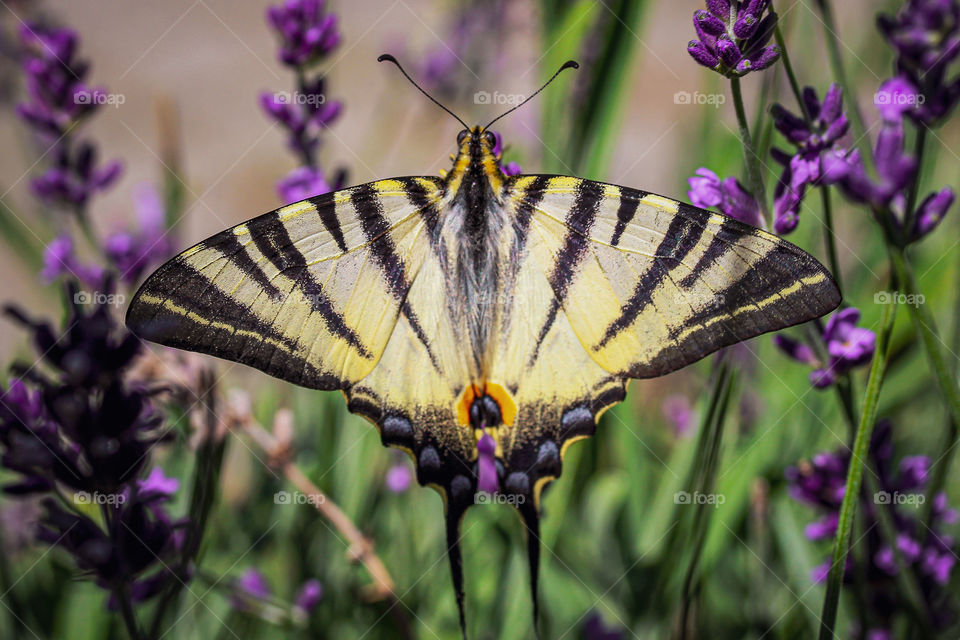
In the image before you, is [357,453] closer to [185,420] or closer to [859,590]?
[185,420]

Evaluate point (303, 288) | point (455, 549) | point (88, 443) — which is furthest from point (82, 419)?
point (455, 549)

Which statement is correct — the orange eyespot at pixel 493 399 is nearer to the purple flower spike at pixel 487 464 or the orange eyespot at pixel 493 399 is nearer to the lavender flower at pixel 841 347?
the purple flower spike at pixel 487 464

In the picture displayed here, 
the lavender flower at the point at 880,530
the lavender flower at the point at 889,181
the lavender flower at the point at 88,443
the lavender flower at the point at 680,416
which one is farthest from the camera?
the lavender flower at the point at 680,416

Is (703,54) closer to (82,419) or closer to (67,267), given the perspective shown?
(82,419)

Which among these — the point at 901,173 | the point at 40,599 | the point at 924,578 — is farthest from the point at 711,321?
the point at 40,599

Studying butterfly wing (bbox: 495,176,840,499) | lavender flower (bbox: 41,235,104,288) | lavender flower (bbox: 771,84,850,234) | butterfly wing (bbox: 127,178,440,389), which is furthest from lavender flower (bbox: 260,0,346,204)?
lavender flower (bbox: 771,84,850,234)

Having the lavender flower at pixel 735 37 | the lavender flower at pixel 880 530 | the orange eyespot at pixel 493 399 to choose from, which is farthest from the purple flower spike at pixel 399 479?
the lavender flower at pixel 735 37
